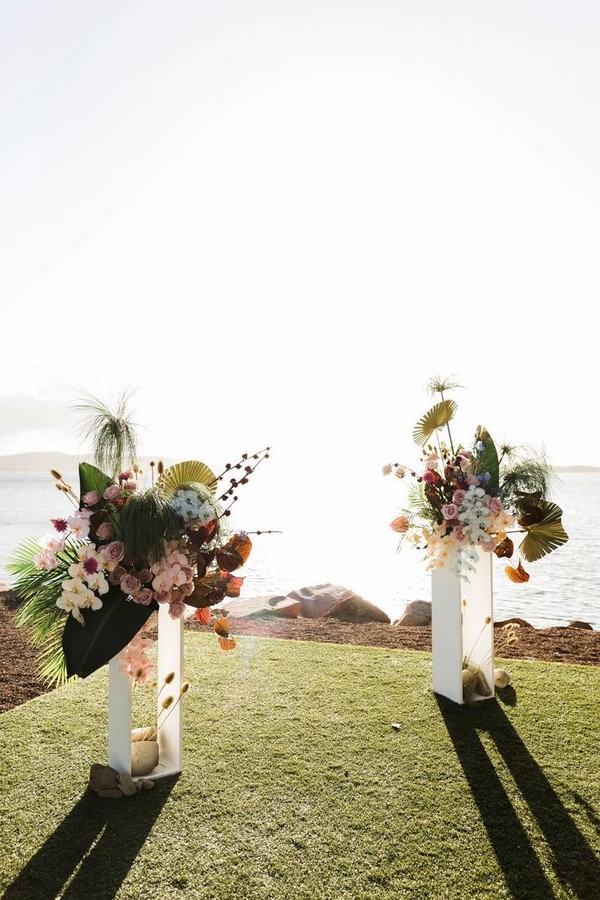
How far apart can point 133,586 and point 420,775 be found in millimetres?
1880

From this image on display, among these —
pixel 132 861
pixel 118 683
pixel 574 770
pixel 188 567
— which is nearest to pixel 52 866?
pixel 132 861

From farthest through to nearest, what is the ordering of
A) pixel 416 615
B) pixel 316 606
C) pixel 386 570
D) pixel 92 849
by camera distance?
pixel 386 570
pixel 316 606
pixel 416 615
pixel 92 849

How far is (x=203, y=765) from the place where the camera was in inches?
140

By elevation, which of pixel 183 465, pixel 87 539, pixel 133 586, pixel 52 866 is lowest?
pixel 52 866

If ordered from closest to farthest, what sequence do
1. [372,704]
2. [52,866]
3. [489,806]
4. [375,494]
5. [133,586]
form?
[52,866] < [133,586] < [489,806] < [372,704] < [375,494]

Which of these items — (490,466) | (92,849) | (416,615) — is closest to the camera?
(92,849)

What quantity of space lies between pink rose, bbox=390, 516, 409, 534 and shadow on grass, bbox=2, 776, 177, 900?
225cm

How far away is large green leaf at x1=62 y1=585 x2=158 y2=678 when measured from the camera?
9.36 ft

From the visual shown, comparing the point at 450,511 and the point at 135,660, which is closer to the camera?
the point at 135,660

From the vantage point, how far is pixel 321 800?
3.18 metres

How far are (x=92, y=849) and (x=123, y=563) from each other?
1.23 meters

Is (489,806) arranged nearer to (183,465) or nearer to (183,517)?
(183,517)

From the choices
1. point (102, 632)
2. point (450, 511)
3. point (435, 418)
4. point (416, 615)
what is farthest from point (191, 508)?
point (416, 615)

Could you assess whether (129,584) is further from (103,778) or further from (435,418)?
(435,418)
